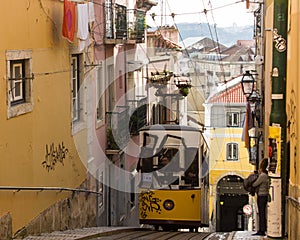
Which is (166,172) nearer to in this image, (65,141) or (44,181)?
(65,141)

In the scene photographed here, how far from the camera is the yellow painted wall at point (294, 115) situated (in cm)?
943

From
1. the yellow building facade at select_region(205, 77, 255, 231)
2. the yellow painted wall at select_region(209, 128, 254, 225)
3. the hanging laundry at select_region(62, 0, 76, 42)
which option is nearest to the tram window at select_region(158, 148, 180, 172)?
the hanging laundry at select_region(62, 0, 76, 42)

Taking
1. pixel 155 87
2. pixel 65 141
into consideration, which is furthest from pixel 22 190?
pixel 155 87

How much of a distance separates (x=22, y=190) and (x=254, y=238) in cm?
387

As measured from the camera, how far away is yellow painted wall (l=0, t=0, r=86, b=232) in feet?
34.1

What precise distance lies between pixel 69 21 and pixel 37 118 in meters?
2.57

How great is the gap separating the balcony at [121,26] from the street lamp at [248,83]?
4070 millimetres

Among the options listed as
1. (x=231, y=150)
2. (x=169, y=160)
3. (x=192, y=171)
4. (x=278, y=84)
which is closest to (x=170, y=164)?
(x=169, y=160)

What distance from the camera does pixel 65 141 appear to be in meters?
14.3

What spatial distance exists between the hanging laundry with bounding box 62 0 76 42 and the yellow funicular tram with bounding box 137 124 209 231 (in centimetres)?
284

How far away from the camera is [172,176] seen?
49.3 ft

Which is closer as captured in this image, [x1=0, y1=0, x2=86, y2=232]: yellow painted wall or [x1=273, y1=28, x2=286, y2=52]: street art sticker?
[x1=273, y1=28, x2=286, y2=52]: street art sticker

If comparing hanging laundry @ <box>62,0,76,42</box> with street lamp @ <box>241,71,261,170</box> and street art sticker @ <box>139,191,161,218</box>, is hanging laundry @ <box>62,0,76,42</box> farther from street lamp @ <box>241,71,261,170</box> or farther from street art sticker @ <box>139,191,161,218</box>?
street lamp @ <box>241,71,261,170</box>

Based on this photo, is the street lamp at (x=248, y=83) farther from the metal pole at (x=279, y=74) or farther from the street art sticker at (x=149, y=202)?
the metal pole at (x=279, y=74)
